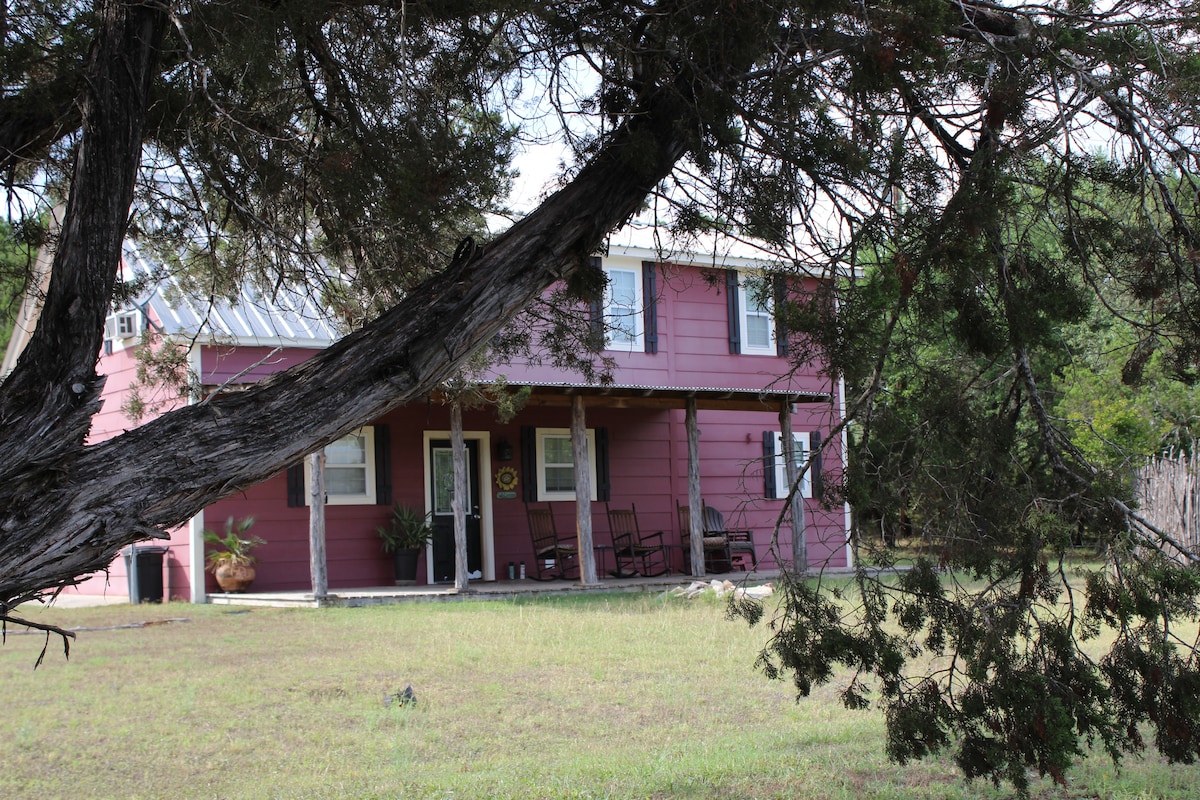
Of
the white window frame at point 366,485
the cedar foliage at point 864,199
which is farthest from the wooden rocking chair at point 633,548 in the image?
the cedar foliage at point 864,199

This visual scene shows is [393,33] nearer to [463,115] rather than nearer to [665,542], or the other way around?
[463,115]

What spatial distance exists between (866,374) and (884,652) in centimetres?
117

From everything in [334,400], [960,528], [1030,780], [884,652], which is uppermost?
[334,400]

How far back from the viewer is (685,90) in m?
4.78

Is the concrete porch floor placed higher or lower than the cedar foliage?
lower

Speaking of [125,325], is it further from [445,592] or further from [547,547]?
[547,547]

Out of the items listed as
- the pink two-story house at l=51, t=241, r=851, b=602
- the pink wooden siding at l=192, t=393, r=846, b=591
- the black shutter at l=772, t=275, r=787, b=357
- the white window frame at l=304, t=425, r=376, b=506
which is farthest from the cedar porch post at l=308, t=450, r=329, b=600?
the black shutter at l=772, t=275, r=787, b=357

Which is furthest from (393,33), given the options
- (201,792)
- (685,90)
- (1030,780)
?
(1030,780)

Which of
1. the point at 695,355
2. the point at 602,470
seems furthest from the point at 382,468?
the point at 695,355

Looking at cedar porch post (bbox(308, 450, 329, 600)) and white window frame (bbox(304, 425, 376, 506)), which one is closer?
cedar porch post (bbox(308, 450, 329, 600))

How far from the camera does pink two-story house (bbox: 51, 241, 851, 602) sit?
1452cm

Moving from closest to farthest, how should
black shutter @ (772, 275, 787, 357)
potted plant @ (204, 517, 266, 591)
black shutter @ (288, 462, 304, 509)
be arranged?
black shutter @ (772, 275, 787, 357), potted plant @ (204, 517, 266, 591), black shutter @ (288, 462, 304, 509)

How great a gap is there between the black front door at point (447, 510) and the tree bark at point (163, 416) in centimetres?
1172

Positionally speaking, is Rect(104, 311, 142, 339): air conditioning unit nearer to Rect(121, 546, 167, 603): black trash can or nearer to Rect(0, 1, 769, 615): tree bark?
Rect(121, 546, 167, 603): black trash can
